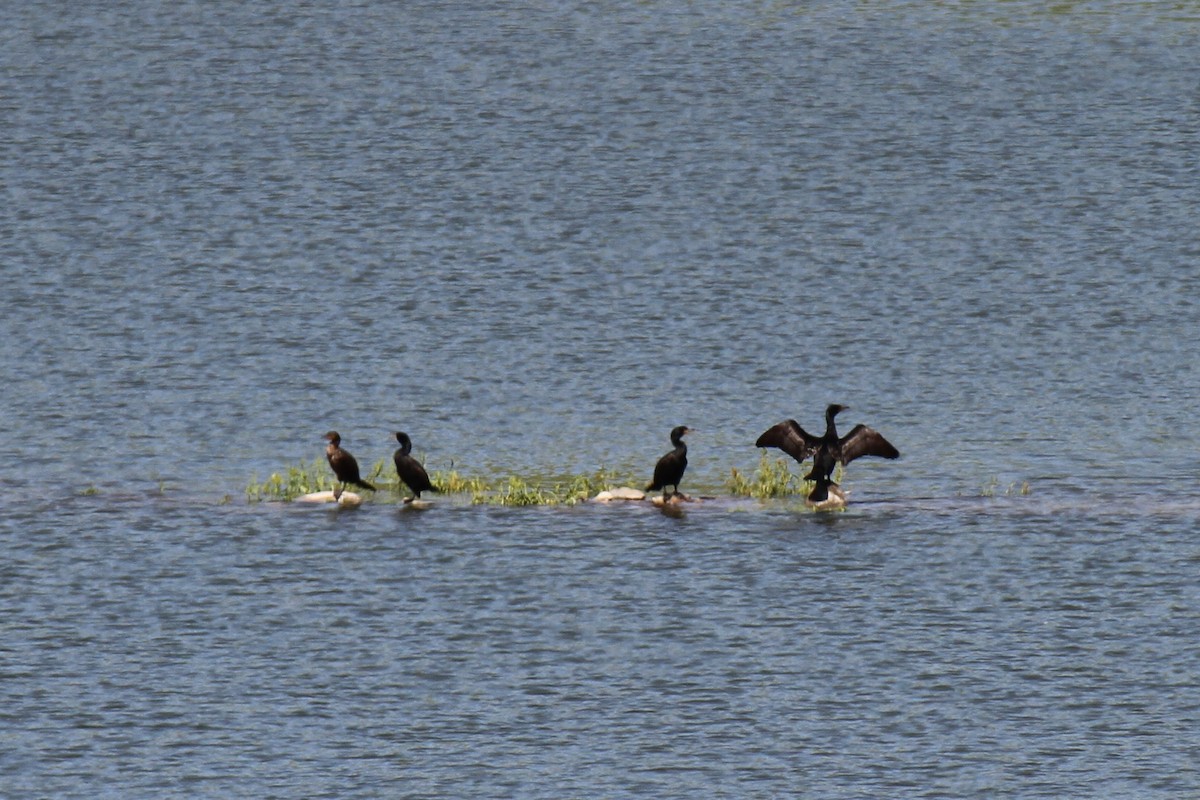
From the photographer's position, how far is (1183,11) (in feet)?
284

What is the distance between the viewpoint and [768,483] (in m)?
37.2

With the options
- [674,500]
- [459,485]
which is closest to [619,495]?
[674,500]

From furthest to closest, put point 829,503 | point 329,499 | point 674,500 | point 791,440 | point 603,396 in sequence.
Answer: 1. point 603,396
2. point 791,440
3. point 329,499
4. point 674,500
5. point 829,503

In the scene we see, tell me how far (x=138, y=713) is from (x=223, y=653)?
2.22m

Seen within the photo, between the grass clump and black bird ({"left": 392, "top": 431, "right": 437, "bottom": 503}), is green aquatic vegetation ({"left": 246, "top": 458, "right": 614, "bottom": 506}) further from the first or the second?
black bird ({"left": 392, "top": 431, "right": 437, "bottom": 503})

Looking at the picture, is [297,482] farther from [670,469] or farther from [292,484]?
[670,469]

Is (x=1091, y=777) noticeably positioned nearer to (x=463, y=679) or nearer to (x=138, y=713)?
(x=463, y=679)

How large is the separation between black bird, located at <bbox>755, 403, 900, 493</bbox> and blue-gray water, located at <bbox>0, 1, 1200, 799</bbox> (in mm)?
535

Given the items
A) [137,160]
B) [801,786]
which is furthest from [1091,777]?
[137,160]

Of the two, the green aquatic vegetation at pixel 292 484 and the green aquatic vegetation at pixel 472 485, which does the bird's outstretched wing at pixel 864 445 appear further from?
the green aquatic vegetation at pixel 292 484

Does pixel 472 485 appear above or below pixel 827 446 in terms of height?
below

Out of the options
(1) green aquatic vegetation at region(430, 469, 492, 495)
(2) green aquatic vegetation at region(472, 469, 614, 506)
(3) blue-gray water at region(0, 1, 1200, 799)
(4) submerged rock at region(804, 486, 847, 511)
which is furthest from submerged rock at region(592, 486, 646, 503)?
(4) submerged rock at region(804, 486, 847, 511)

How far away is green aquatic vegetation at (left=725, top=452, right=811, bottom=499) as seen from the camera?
3716 centimetres

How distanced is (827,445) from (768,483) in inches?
35.4
